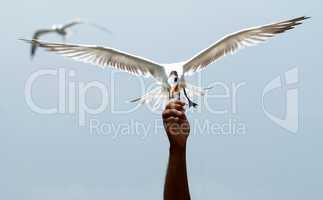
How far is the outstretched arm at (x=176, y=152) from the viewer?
9.02ft

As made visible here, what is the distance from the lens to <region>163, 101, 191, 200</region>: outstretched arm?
108 inches

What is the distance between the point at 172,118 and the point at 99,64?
2774mm

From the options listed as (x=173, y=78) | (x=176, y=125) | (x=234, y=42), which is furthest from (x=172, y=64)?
(x=176, y=125)

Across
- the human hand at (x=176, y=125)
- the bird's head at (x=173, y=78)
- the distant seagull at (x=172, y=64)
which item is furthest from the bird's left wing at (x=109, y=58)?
the human hand at (x=176, y=125)

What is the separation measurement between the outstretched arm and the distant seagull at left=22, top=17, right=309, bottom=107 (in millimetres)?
1427

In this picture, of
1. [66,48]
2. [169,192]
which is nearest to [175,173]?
[169,192]

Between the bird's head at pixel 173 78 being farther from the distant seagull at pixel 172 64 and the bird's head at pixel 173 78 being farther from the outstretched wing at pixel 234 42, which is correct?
the outstretched wing at pixel 234 42

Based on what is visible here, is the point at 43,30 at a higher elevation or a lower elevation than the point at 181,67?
higher

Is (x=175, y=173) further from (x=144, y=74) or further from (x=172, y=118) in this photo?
(x=144, y=74)

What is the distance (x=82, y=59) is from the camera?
5312 millimetres

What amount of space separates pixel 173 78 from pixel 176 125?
5.24ft

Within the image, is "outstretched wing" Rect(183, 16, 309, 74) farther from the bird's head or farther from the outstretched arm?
the outstretched arm

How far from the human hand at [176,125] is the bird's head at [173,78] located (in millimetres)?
1420

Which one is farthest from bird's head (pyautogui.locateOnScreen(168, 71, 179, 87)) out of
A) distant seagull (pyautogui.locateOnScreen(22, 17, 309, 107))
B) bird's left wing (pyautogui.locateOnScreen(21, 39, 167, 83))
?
bird's left wing (pyautogui.locateOnScreen(21, 39, 167, 83))
